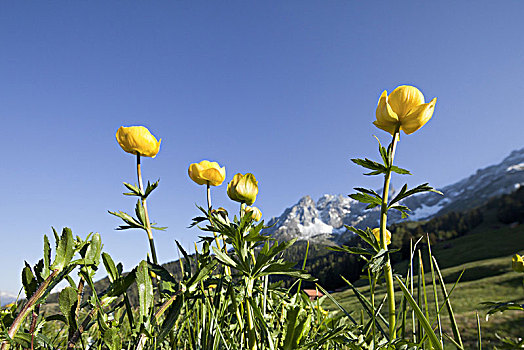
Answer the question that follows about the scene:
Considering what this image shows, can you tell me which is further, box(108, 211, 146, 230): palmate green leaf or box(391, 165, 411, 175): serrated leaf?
box(108, 211, 146, 230): palmate green leaf

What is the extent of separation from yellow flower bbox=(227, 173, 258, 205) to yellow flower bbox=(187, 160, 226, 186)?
0.26 meters

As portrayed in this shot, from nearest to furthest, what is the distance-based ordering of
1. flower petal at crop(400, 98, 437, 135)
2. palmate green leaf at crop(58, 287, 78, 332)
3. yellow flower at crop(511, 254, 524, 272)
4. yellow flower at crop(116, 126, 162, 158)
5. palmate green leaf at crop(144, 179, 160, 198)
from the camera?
palmate green leaf at crop(58, 287, 78, 332) < yellow flower at crop(511, 254, 524, 272) < flower petal at crop(400, 98, 437, 135) < palmate green leaf at crop(144, 179, 160, 198) < yellow flower at crop(116, 126, 162, 158)

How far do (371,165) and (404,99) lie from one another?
23cm

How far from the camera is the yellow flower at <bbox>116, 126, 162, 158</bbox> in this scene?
4.65 ft

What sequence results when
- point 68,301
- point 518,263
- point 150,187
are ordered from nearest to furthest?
1. point 68,301
2. point 518,263
3. point 150,187

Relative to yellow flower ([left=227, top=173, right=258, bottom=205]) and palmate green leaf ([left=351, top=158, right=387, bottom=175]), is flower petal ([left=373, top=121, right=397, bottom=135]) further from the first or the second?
yellow flower ([left=227, top=173, right=258, bottom=205])

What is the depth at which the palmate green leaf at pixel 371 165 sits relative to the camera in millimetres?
891

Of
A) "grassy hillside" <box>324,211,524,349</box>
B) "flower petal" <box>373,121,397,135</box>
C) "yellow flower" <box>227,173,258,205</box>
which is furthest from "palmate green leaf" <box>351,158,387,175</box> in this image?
"yellow flower" <box>227,173,258,205</box>

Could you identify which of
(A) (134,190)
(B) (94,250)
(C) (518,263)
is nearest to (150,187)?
(A) (134,190)

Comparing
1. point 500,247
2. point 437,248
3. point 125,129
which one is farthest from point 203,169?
point 437,248

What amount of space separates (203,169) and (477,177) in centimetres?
17362

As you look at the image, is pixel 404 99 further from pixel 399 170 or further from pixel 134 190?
pixel 134 190

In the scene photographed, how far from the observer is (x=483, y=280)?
53.7 ft

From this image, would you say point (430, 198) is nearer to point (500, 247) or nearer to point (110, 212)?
point (500, 247)
